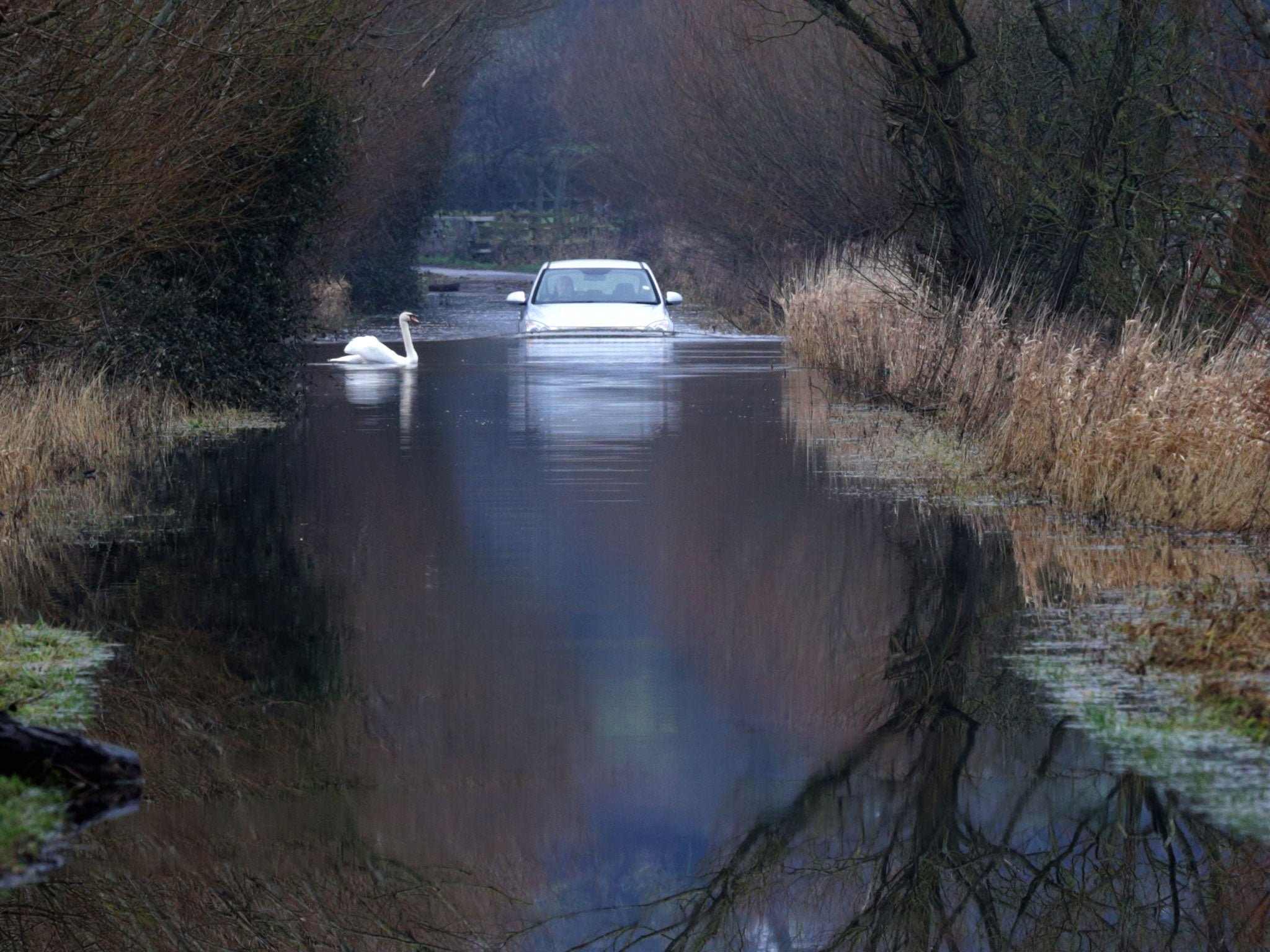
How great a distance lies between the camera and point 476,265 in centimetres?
7962

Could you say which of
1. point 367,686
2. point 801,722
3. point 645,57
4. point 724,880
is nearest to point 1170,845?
point 724,880

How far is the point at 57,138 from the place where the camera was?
10.7 meters

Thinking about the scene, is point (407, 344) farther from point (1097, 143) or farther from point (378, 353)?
point (1097, 143)

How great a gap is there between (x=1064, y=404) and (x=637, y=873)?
8.05 metres

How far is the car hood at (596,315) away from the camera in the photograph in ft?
90.6

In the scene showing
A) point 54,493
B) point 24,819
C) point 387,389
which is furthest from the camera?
point 387,389

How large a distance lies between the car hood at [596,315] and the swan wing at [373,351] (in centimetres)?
197

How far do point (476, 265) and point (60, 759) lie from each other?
244 feet

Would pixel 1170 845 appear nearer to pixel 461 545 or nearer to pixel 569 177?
pixel 461 545

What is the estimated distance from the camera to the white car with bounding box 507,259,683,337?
27.6 meters

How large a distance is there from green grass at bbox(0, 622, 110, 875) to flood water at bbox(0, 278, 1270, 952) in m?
0.16

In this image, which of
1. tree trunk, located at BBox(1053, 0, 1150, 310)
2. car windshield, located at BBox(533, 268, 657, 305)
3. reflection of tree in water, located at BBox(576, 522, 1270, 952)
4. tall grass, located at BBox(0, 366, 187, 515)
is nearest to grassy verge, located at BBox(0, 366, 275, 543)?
tall grass, located at BBox(0, 366, 187, 515)

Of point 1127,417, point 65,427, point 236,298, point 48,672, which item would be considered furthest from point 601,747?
point 236,298

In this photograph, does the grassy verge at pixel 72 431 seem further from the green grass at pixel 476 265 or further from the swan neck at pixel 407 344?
the green grass at pixel 476 265
